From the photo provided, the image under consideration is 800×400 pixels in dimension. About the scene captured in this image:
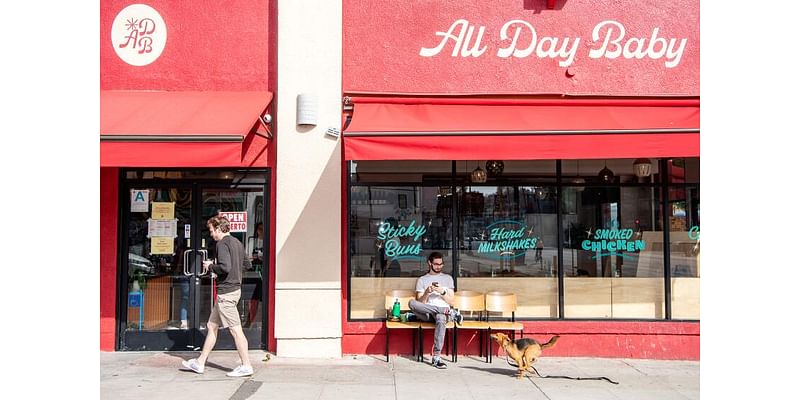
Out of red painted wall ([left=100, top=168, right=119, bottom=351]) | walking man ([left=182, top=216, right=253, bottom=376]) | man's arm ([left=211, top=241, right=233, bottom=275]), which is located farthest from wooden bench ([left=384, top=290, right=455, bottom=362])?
red painted wall ([left=100, top=168, right=119, bottom=351])

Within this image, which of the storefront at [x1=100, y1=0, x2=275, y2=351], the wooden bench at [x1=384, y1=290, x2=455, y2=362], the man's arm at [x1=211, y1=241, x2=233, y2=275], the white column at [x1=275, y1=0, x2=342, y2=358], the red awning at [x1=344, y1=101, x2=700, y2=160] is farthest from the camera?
the storefront at [x1=100, y1=0, x2=275, y2=351]

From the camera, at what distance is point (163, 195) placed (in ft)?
26.5

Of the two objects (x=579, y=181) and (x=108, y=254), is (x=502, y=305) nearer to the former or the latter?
(x=579, y=181)

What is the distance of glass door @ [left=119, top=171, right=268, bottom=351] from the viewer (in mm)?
8000

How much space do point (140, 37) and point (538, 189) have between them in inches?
231

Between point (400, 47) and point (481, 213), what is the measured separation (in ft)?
8.28

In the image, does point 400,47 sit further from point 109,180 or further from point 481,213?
point 109,180

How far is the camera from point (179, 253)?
8070 millimetres

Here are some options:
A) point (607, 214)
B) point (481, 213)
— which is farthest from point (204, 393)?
point (607, 214)

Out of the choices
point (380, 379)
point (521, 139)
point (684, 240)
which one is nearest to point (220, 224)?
point (380, 379)

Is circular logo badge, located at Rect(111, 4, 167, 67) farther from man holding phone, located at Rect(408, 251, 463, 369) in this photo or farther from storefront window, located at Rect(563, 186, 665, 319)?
storefront window, located at Rect(563, 186, 665, 319)

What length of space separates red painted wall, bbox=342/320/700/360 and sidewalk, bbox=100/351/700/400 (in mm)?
135

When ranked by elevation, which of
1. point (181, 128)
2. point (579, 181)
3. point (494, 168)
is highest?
point (181, 128)

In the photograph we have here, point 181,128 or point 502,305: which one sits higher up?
point 181,128
